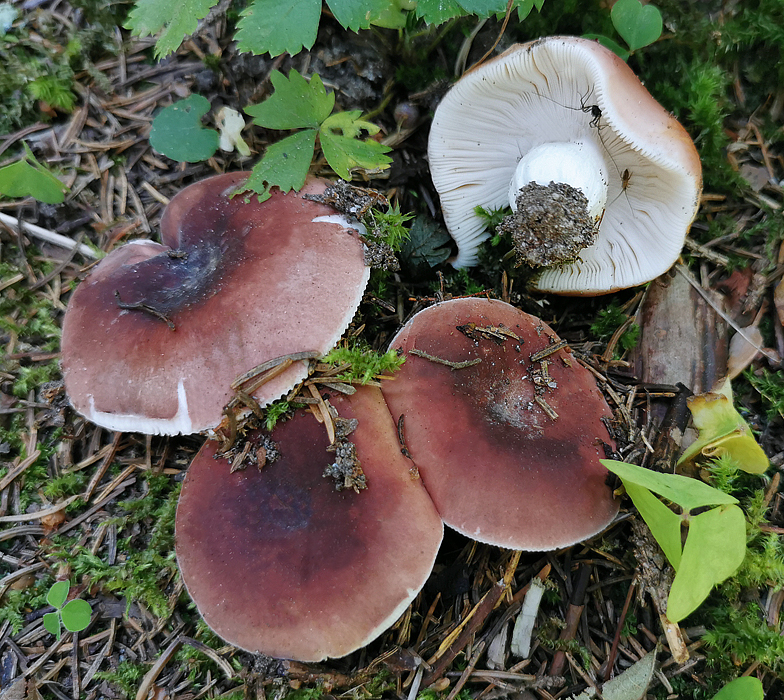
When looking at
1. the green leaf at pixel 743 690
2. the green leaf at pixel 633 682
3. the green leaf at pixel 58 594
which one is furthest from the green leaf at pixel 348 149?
the green leaf at pixel 743 690

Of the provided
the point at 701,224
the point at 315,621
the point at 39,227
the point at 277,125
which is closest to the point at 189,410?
the point at 315,621

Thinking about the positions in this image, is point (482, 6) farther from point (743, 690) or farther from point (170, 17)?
point (743, 690)

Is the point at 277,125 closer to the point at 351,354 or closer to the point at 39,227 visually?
the point at 351,354

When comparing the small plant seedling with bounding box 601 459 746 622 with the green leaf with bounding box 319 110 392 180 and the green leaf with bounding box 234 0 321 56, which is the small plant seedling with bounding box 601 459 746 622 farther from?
the green leaf with bounding box 234 0 321 56

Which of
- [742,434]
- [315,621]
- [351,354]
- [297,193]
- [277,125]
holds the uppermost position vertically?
[277,125]

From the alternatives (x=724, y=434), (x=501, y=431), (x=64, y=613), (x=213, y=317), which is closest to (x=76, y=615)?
(x=64, y=613)

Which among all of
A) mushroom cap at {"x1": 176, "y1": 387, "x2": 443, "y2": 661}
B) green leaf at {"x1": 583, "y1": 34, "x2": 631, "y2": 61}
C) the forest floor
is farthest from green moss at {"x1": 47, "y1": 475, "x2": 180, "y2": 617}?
green leaf at {"x1": 583, "y1": 34, "x2": 631, "y2": 61}

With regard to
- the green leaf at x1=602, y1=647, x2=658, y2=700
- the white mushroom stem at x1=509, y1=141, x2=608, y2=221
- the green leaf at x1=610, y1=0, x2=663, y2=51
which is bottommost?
the green leaf at x1=602, y1=647, x2=658, y2=700
